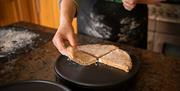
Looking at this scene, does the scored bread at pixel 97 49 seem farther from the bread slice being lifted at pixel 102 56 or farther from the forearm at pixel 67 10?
the forearm at pixel 67 10

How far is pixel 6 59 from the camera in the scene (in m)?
0.98

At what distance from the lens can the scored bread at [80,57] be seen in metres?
0.83

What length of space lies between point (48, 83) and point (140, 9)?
69 centimetres

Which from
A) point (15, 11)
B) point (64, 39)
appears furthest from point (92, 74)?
point (15, 11)

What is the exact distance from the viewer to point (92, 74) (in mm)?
761

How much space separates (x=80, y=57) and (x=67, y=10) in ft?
1.02

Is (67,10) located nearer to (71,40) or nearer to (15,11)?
(71,40)

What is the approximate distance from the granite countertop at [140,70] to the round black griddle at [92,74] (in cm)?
5

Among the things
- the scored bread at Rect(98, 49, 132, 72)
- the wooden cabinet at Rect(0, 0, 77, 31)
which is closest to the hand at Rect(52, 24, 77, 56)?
the scored bread at Rect(98, 49, 132, 72)

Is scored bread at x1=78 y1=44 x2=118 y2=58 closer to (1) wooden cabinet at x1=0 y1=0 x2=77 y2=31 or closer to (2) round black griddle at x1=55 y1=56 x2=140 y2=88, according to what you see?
(2) round black griddle at x1=55 y1=56 x2=140 y2=88

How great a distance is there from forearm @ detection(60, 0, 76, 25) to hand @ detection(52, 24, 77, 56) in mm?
60

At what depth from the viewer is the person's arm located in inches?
34.9

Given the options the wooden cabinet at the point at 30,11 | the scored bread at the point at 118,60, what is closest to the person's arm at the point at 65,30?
the scored bread at the point at 118,60

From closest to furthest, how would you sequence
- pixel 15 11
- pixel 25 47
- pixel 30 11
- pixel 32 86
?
pixel 32 86 < pixel 25 47 < pixel 15 11 < pixel 30 11
